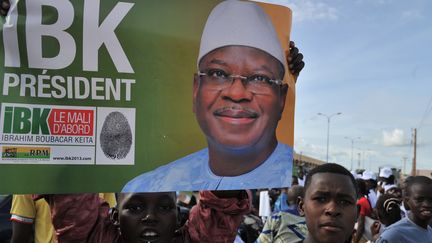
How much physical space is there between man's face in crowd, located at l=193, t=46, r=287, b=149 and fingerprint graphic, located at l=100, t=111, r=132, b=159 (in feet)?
1.21

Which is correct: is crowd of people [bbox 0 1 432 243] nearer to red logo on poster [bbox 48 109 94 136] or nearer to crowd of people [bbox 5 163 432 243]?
crowd of people [bbox 5 163 432 243]

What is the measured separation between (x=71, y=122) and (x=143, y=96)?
0.35m

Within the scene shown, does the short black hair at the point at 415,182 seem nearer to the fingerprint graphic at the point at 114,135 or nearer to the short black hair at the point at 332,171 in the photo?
the short black hair at the point at 332,171

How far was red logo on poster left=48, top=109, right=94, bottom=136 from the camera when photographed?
5.98ft

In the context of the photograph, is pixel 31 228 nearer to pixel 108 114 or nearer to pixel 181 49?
pixel 108 114

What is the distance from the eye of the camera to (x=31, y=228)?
9.70 feet

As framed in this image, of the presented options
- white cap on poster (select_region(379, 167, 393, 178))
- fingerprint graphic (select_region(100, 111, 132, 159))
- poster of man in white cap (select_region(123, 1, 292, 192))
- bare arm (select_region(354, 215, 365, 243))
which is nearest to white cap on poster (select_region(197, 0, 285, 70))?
poster of man in white cap (select_region(123, 1, 292, 192))

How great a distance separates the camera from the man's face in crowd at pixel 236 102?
206 cm

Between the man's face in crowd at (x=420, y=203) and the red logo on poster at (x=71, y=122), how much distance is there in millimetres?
2853

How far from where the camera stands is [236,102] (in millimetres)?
2094

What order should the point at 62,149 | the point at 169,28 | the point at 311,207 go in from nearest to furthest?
the point at 62,149 → the point at 169,28 → the point at 311,207

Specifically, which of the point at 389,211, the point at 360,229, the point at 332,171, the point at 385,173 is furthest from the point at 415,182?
the point at 385,173

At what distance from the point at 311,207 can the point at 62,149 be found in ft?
4.43

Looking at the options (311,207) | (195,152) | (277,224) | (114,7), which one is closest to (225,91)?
(195,152)
